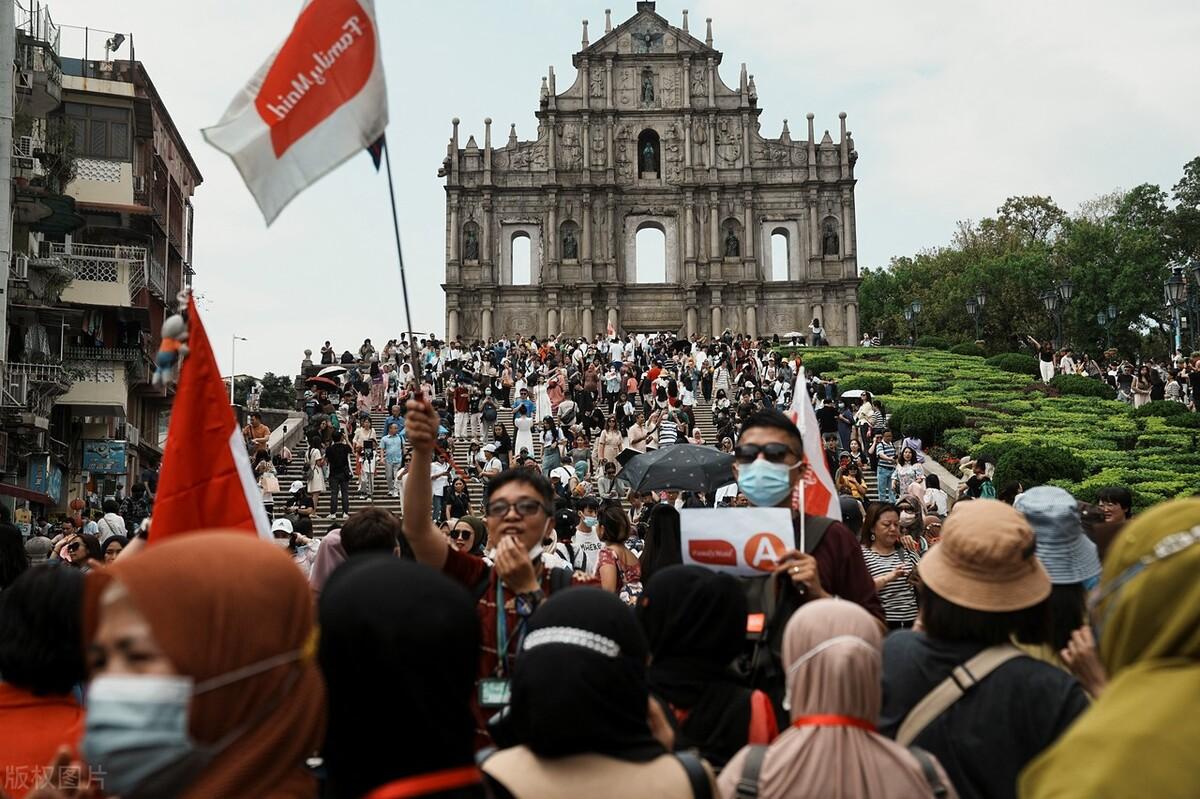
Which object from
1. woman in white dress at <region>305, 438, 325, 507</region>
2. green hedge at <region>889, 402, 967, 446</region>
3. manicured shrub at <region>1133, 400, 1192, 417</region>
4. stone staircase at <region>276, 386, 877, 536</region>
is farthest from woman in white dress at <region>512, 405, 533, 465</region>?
manicured shrub at <region>1133, 400, 1192, 417</region>

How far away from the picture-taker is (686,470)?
1198 cm

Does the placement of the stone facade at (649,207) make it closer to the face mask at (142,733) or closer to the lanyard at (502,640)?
the lanyard at (502,640)

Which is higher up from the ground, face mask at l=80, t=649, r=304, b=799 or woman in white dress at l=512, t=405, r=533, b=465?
face mask at l=80, t=649, r=304, b=799

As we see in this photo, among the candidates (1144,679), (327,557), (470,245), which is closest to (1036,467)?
(327,557)

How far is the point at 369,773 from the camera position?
Result: 262cm

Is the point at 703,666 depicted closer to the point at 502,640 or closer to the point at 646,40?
the point at 502,640

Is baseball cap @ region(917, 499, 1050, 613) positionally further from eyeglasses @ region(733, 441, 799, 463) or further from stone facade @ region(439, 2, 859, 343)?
stone facade @ region(439, 2, 859, 343)

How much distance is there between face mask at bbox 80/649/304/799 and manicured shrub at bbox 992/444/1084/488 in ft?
56.1

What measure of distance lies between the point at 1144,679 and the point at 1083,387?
3218cm

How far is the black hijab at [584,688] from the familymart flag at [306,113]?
2.45m

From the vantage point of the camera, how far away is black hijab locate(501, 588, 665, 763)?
118 inches

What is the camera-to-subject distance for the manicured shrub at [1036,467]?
18578 mm

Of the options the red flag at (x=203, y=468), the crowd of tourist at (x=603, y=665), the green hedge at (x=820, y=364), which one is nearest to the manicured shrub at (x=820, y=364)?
the green hedge at (x=820, y=364)

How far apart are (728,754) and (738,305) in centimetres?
5221
